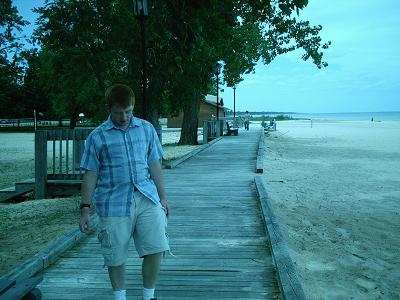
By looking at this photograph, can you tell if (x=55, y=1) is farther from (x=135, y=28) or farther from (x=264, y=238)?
(x=264, y=238)

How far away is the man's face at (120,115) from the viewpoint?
2.92 metres

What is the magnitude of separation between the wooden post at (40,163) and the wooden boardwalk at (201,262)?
359cm

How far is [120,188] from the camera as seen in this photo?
117 inches

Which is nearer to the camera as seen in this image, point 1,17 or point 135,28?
point 135,28

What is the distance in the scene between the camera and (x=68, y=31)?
1200cm

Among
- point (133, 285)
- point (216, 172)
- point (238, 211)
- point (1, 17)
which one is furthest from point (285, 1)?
point (1, 17)

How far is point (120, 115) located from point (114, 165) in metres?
0.38

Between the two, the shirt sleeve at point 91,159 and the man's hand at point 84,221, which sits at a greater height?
the shirt sleeve at point 91,159

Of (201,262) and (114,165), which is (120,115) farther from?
(201,262)

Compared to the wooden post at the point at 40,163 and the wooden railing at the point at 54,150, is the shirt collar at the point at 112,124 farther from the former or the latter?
the wooden post at the point at 40,163

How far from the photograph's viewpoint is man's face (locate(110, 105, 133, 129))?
292 cm

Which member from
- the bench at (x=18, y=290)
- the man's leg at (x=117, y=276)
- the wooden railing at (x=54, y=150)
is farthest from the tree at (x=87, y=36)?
the bench at (x=18, y=290)

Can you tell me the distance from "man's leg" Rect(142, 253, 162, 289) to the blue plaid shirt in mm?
427

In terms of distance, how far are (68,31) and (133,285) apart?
396 inches
